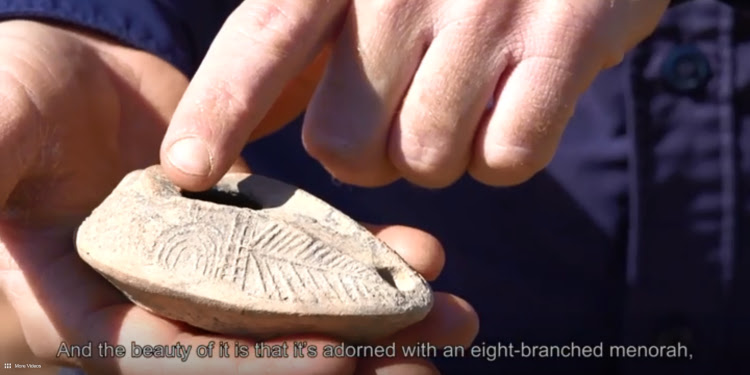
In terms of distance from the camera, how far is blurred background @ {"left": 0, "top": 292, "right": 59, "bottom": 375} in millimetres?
2602

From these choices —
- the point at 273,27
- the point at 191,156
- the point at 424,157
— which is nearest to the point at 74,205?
the point at 191,156

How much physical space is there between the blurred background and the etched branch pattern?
5.05 ft

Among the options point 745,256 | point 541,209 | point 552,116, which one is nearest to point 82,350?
point 552,116

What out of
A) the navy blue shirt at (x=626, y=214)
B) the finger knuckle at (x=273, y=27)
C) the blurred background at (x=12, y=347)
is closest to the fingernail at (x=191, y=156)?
the finger knuckle at (x=273, y=27)

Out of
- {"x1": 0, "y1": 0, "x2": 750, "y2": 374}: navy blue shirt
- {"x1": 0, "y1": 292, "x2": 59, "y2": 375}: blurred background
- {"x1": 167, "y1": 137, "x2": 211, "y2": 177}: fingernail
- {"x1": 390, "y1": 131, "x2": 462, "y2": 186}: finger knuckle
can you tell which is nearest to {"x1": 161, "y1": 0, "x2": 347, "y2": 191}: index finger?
{"x1": 167, "y1": 137, "x2": 211, "y2": 177}: fingernail

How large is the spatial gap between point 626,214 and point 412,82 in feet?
1.79

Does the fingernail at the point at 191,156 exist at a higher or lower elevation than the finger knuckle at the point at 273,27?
lower

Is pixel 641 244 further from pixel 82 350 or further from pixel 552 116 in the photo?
pixel 82 350

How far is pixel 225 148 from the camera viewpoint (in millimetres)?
1115

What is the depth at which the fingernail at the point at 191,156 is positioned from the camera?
111 cm

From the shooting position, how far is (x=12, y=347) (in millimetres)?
2738

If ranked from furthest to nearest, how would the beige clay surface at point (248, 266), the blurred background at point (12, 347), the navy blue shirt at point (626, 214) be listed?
1. the blurred background at point (12, 347)
2. the navy blue shirt at point (626, 214)
3. the beige clay surface at point (248, 266)

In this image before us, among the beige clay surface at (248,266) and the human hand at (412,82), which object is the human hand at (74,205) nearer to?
the beige clay surface at (248,266)

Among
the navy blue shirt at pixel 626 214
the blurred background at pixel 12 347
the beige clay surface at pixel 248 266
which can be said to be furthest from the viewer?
the blurred background at pixel 12 347
